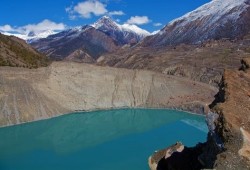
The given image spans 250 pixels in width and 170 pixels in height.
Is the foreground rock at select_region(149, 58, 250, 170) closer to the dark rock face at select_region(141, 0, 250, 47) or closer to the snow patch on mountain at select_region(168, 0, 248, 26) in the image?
the dark rock face at select_region(141, 0, 250, 47)

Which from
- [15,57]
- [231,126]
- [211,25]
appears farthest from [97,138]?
[211,25]

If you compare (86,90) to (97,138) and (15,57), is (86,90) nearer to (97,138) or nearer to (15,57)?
(15,57)

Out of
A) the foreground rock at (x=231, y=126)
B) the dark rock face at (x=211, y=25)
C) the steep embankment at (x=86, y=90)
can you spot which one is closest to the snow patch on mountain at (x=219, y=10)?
the dark rock face at (x=211, y=25)

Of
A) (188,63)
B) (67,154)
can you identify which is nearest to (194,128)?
(67,154)

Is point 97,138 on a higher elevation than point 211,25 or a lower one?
lower

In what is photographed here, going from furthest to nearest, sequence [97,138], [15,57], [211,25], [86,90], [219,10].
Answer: [219,10] < [211,25] < [15,57] < [86,90] < [97,138]

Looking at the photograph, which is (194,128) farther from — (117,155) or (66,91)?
(66,91)

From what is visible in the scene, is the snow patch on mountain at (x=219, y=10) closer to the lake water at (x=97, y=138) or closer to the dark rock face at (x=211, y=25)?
the dark rock face at (x=211, y=25)
